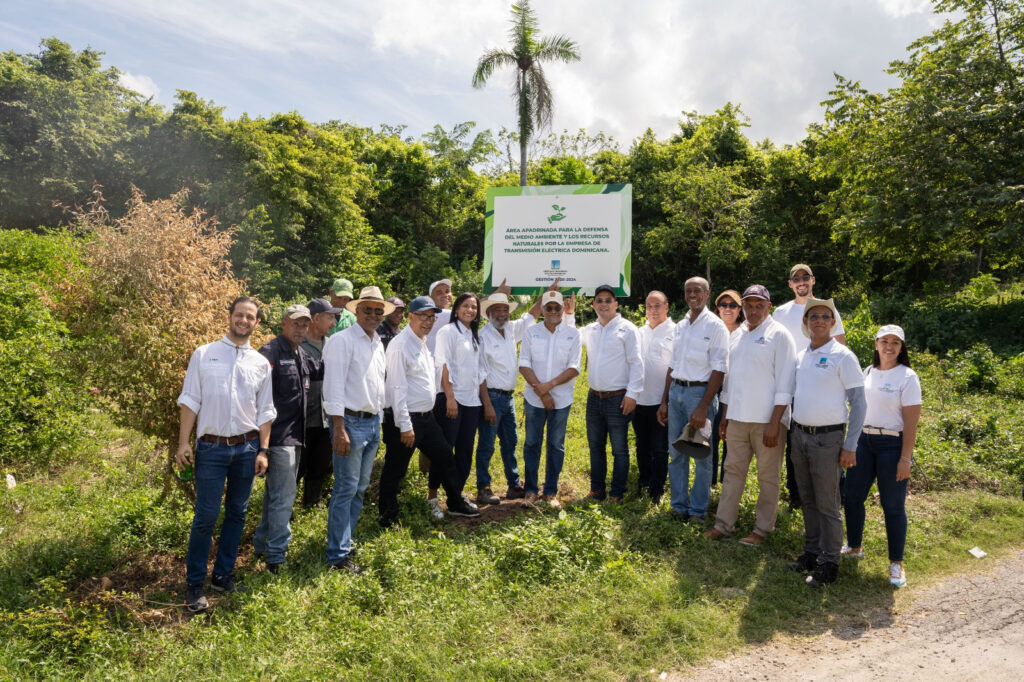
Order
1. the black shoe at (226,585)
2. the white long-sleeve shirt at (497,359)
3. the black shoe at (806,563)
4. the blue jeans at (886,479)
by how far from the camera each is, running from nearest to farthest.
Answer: the black shoe at (226,585) → the blue jeans at (886,479) → the black shoe at (806,563) → the white long-sleeve shirt at (497,359)

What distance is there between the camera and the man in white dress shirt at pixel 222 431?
4.56m

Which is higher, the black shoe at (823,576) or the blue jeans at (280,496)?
the blue jeans at (280,496)

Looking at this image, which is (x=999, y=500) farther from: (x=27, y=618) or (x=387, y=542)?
(x=27, y=618)

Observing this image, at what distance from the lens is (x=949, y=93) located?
57.3 ft

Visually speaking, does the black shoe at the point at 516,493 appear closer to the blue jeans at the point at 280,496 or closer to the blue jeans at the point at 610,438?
the blue jeans at the point at 610,438

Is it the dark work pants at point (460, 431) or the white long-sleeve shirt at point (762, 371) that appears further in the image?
the dark work pants at point (460, 431)

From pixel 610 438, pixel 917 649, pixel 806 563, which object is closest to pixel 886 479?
pixel 806 563

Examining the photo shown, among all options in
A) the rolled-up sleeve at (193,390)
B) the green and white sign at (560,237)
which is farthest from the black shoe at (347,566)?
the green and white sign at (560,237)

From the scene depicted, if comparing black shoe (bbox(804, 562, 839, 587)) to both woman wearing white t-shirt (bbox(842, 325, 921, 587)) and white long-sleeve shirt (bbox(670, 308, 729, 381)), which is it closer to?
woman wearing white t-shirt (bbox(842, 325, 921, 587))

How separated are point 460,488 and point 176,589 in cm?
251

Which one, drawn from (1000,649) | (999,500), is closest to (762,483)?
(1000,649)

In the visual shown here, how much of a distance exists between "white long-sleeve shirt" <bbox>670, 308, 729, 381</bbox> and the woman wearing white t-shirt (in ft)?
3.95

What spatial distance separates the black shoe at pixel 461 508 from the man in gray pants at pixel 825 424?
2960 millimetres

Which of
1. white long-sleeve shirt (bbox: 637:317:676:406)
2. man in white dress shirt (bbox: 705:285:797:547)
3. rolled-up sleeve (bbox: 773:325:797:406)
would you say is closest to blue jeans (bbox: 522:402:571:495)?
white long-sleeve shirt (bbox: 637:317:676:406)
